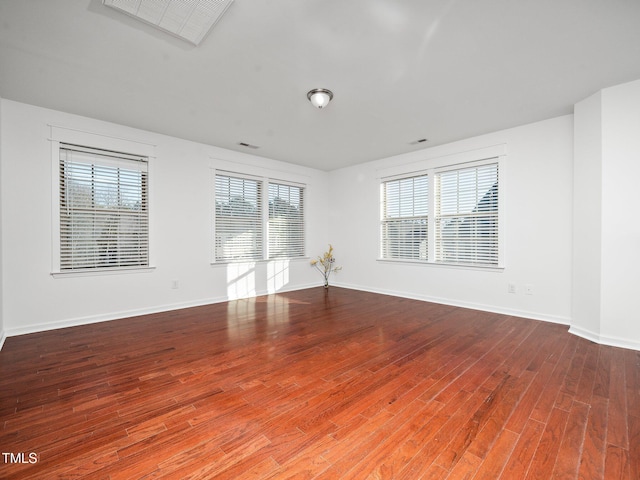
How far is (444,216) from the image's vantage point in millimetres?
5008

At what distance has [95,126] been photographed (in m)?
3.95

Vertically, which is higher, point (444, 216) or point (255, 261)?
point (444, 216)

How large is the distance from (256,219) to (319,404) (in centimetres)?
424

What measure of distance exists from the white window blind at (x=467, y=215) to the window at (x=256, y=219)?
290 cm

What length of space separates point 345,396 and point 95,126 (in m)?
4.51

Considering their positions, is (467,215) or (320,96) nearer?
(320,96)

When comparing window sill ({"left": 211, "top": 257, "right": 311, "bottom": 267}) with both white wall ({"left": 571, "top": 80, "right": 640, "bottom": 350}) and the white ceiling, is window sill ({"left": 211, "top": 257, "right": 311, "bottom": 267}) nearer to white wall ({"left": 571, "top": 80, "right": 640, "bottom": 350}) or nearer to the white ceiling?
the white ceiling

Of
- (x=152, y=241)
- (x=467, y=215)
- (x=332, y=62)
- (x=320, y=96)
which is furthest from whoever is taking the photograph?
(x=467, y=215)

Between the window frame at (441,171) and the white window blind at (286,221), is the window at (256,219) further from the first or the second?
the window frame at (441,171)

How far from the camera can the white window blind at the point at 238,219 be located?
5.26 m

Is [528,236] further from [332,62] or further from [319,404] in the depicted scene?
[319,404]

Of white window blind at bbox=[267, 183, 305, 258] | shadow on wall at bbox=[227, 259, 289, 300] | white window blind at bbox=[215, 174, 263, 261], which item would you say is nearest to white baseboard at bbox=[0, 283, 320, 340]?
shadow on wall at bbox=[227, 259, 289, 300]

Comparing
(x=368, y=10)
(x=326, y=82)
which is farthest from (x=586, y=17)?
(x=326, y=82)

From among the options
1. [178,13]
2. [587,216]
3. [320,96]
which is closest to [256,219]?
[320,96]
